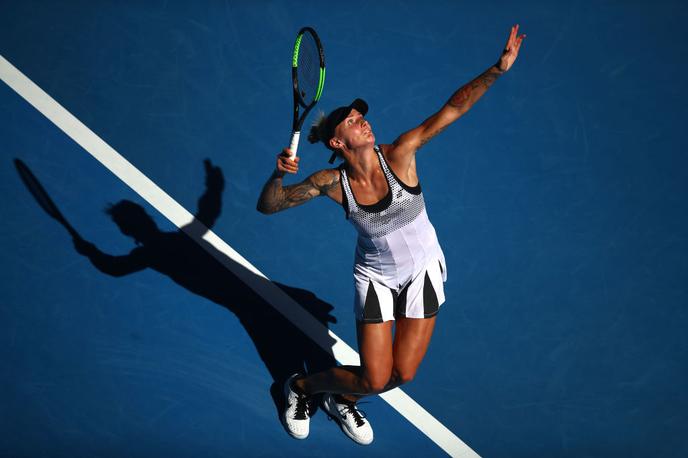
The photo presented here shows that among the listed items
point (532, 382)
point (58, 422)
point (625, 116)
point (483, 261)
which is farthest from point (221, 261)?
point (625, 116)

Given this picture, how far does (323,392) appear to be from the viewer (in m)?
4.79

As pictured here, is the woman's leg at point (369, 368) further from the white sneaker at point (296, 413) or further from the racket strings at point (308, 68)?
the racket strings at point (308, 68)

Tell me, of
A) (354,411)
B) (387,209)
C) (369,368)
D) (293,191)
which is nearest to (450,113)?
(387,209)

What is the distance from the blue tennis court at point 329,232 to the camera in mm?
5055

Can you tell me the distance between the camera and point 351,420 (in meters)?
4.84

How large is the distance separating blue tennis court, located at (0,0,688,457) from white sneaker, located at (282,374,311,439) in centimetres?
14

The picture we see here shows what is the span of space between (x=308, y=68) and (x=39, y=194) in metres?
2.81

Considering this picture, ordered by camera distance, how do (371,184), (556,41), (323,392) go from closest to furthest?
(371,184)
(323,392)
(556,41)

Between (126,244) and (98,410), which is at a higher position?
(126,244)

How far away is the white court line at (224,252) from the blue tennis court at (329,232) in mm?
31

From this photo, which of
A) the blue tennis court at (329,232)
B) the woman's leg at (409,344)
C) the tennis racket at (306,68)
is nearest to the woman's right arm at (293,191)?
the tennis racket at (306,68)

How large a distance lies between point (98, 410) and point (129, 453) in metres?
0.42

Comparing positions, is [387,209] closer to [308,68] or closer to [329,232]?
[308,68]

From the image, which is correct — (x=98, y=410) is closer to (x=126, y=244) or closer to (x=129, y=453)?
(x=129, y=453)
